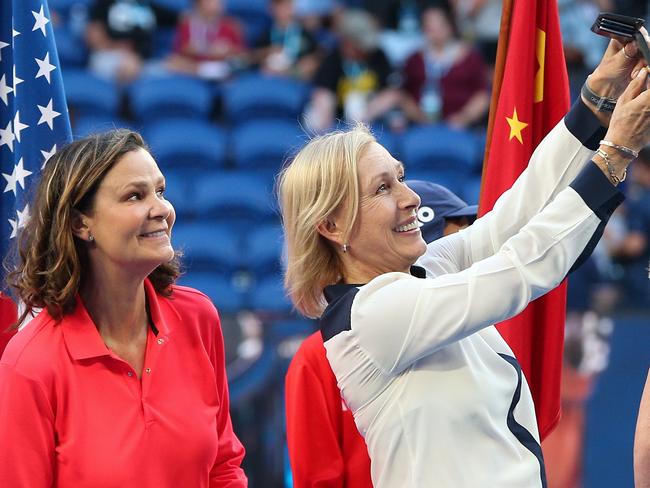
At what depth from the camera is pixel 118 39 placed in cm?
825

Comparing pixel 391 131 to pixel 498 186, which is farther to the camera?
pixel 391 131

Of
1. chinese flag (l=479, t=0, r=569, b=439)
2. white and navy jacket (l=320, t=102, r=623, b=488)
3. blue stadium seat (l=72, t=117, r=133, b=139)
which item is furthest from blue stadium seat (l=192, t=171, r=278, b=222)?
white and navy jacket (l=320, t=102, r=623, b=488)

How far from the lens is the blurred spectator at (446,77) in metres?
7.68

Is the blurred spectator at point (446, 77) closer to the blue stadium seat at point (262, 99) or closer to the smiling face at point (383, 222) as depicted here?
the blue stadium seat at point (262, 99)

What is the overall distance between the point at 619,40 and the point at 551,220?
48 cm

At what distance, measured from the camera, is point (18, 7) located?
2.66m

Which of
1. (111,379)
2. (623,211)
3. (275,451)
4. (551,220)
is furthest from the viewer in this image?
(623,211)

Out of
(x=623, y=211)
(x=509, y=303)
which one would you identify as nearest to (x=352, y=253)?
(x=509, y=303)

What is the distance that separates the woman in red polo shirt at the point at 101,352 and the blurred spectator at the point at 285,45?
19.7 ft

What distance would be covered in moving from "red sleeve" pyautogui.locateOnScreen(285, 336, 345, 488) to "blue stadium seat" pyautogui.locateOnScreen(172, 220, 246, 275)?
3.80 meters

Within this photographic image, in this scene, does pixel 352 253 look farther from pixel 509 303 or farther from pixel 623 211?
pixel 623 211

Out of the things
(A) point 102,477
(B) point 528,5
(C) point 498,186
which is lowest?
(A) point 102,477

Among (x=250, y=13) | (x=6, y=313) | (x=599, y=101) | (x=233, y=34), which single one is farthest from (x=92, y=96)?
(x=599, y=101)

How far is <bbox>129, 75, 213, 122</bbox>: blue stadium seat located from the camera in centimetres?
762
